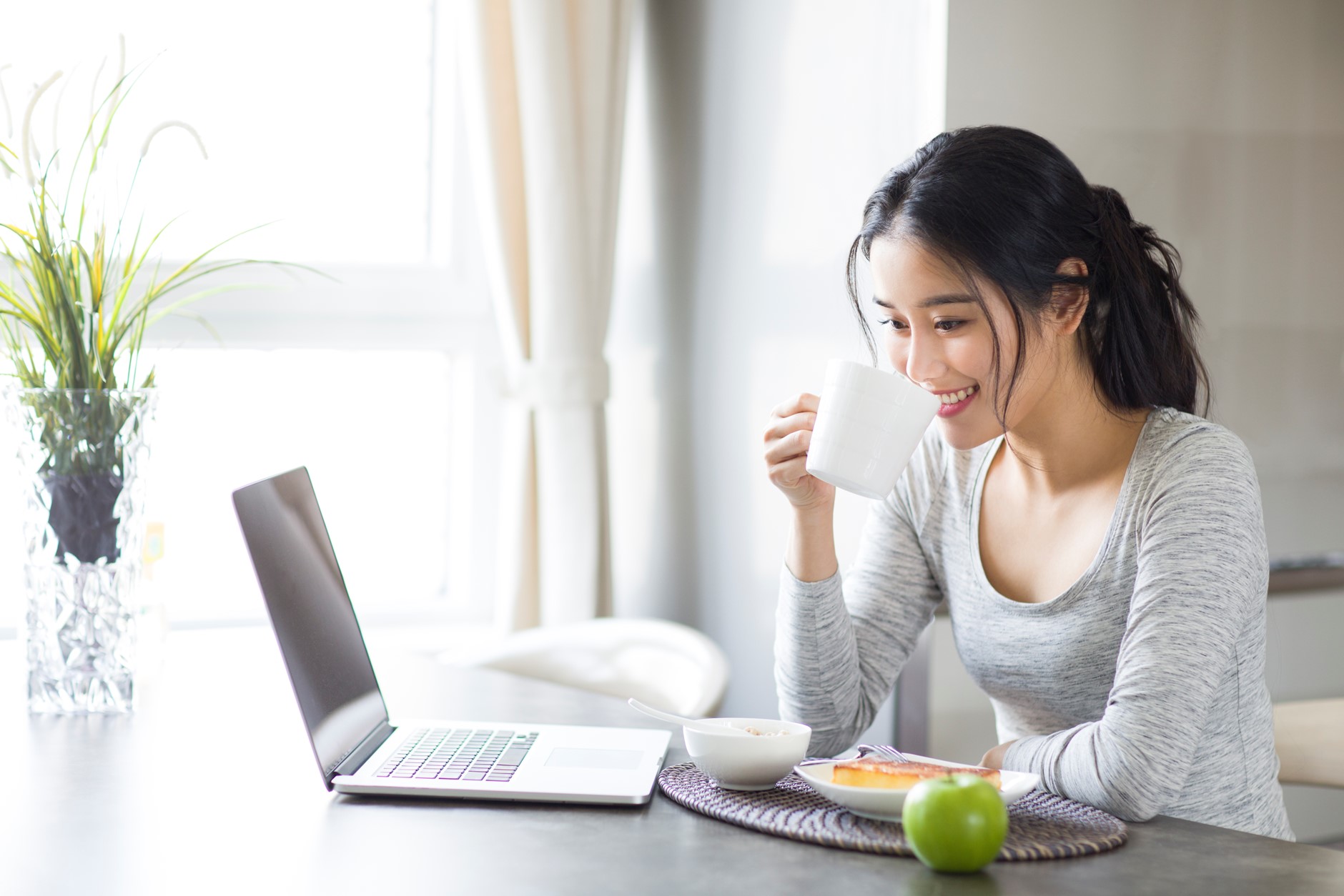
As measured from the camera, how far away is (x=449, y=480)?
2.67m

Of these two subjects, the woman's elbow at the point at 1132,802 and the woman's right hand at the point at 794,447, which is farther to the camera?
the woman's right hand at the point at 794,447

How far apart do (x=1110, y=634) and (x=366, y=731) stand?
74cm

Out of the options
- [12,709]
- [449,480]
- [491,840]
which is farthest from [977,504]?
[449,480]

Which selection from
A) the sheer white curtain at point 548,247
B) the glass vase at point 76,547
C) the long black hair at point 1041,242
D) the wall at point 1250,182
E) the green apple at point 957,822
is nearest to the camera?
the green apple at point 957,822

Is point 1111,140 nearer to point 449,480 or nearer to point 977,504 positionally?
point 977,504

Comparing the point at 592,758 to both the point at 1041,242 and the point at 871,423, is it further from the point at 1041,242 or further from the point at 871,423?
the point at 1041,242

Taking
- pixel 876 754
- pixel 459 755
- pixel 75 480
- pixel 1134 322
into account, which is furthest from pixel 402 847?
pixel 1134 322

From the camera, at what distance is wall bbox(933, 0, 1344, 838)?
179cm

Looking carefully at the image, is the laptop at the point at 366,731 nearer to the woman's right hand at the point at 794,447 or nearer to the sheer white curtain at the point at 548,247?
the woman's right hand at the point at 794,447

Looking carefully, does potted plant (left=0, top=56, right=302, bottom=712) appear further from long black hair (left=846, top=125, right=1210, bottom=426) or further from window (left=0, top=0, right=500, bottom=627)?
window (left=0, top=0, right=500, bottom=627)

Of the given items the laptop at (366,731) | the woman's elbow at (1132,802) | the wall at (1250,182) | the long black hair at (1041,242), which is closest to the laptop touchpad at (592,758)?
the laptop at (366,731)

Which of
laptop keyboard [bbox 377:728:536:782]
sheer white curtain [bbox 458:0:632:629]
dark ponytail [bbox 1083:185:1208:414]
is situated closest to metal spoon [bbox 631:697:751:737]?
laptop keyboard [bbox 377:728:536:782]

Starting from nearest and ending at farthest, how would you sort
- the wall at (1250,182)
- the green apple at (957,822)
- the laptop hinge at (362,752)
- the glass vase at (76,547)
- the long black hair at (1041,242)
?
the green apple at (957,822)
the laptop hinge at (362,752)
the long black hair at (1041,242)
the glass vase at (76,547)
the wall at (1250,182)

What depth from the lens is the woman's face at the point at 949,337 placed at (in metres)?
1.18
